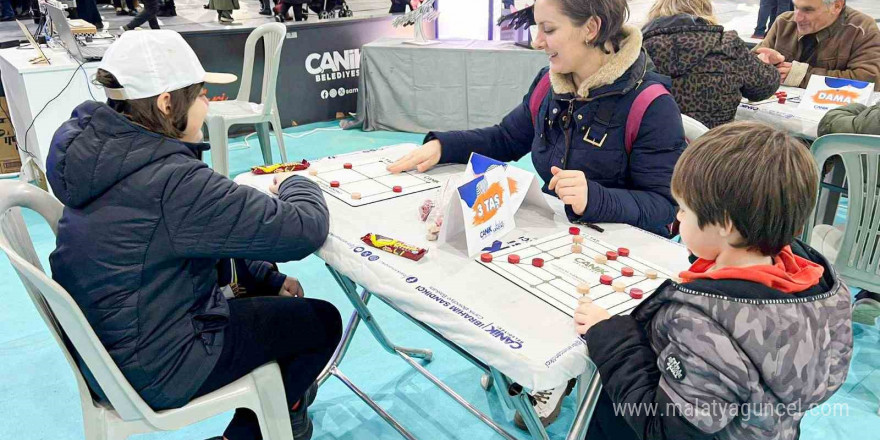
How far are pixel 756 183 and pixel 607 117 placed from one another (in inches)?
31.0

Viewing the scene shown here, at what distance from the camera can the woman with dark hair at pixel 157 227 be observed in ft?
4.28

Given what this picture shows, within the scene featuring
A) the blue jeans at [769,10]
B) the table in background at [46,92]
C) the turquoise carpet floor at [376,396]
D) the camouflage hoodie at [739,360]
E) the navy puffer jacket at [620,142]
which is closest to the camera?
the camouflage hoodie at [739,360]

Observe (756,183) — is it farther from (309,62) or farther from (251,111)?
(309,62)

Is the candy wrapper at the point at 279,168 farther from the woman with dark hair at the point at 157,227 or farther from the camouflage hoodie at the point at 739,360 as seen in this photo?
the camouflage hoodie at the point at 739,360

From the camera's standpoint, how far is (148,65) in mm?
1366

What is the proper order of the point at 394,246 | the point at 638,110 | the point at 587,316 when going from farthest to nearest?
the point at 638,110
the point at 394,246
the point at 587,316

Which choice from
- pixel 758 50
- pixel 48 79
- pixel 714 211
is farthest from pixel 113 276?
pixel 758 50

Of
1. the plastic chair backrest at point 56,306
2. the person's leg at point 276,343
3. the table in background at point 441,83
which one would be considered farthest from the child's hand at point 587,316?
the table in background at point 441,83

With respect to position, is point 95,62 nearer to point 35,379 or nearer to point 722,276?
point 35,379

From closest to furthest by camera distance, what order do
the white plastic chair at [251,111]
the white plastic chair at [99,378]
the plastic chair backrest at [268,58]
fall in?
the white plastic chair at [99,378], the white plastic chair at [251,111], the plastic chair backrest at [268,58]

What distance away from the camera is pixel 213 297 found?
150 centimetres

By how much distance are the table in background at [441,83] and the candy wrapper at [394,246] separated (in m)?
3.73

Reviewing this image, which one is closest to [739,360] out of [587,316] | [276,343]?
[587,316]

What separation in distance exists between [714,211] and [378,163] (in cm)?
124
